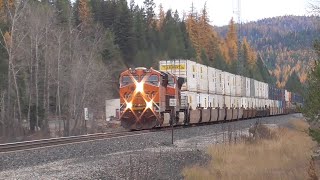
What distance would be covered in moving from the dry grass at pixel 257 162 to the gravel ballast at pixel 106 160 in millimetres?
580

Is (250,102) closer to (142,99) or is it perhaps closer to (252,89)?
(252,89)

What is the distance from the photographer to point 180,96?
90.6ft

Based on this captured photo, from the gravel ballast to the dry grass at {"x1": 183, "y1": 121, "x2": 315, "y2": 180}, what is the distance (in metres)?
0.58

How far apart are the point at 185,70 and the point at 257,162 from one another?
51.9 feet

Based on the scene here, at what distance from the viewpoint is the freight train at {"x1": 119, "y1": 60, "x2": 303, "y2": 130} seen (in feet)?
77.7

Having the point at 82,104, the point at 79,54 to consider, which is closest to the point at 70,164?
the point at 82,104

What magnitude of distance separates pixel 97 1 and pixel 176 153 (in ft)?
210

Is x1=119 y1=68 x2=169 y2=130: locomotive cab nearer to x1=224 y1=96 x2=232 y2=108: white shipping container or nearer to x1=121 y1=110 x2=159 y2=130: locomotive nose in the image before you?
x1=121 y1=110 x2=159 y2=130: locomotive nose

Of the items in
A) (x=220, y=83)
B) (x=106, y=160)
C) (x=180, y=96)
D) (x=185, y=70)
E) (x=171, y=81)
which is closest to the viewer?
(x=106, y=160)

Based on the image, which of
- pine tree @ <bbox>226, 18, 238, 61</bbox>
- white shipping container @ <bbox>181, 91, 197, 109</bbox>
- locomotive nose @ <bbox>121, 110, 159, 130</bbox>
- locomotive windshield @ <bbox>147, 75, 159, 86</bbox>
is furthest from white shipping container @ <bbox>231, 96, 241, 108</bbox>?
pine tree @ <bbox>226, 18, 238, 61</bbox>

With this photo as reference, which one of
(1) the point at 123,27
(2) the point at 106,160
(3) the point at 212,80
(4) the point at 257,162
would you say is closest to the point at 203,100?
(3) the point at 212,80

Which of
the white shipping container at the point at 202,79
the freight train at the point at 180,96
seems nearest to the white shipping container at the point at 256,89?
the freight train at the point at 180,96

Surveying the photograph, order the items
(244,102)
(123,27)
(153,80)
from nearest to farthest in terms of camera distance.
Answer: (153,80) < (244,102) < (123,27)

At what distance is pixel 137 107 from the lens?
23.8 metres
